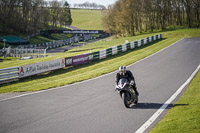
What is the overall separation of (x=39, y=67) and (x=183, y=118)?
1747cm

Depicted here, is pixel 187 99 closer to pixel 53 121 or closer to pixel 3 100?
pixel 53 121

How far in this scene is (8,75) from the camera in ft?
68.0

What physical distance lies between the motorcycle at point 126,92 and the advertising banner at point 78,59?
16379 millimetres

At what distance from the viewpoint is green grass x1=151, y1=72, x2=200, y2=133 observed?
729 cm

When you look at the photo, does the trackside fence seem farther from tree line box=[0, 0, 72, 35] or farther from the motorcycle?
tree line box=[0, 0, 72, 35]

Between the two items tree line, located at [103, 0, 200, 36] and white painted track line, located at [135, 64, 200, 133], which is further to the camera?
tree line, located at [103, 0, 200, 36]

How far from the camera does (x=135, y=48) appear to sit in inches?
1558

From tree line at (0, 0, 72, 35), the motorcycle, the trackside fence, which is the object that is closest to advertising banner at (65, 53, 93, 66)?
the trackside fence

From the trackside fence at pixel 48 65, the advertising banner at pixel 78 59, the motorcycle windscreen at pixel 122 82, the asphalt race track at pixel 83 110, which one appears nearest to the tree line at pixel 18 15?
the trackside fence at pixel 48 65

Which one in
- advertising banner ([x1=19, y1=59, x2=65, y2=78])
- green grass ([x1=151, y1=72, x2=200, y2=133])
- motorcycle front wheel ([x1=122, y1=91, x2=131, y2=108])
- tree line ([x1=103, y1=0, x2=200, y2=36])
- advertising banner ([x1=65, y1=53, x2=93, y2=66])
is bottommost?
green grass ([x1=151, y1=72, x2=200, y2=133])

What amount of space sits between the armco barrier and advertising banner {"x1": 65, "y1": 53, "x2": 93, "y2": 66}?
6.37 m

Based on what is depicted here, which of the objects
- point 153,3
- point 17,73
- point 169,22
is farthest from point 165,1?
point 17,73

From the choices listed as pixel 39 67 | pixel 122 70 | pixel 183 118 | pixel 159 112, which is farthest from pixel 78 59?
pixel 183 118

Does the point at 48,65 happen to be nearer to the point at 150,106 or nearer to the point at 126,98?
the point at 126,98
